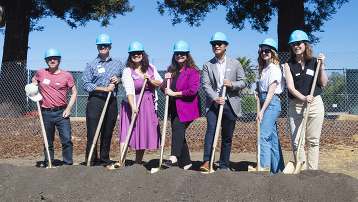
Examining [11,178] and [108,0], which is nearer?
[11,178]

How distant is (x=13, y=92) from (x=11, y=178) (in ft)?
33.5

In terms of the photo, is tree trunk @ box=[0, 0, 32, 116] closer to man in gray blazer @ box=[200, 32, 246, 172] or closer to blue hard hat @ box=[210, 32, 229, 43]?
man in gray blazer @ box=[200, 32, 246, 172]

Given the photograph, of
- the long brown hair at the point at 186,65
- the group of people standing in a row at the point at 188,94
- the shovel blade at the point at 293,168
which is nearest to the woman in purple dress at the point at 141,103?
the group of people standing in a row at the point at 188,94

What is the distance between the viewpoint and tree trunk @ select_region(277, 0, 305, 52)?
1418cm

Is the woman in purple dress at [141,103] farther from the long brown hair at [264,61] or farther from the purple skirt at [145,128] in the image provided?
the long brown hair at [264,61]

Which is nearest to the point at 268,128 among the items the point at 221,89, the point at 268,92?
the point at 268,92

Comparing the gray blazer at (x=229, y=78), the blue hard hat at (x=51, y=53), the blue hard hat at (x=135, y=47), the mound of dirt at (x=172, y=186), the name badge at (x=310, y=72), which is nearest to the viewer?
the mound of dirt at (x=172, y=186)

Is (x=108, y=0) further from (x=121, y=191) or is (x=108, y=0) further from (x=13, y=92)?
(x=121, y=191)

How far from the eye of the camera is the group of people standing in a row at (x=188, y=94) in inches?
196

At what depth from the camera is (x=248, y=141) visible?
32.7 feet

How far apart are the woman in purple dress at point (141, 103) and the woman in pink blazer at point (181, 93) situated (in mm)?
336

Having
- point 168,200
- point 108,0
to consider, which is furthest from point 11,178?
point 108,0

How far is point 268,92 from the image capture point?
194 inches

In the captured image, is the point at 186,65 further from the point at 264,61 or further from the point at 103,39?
the point at 103,39
